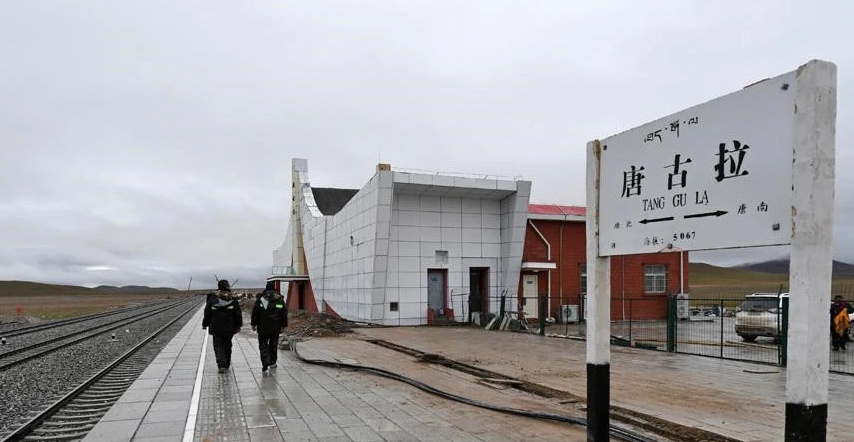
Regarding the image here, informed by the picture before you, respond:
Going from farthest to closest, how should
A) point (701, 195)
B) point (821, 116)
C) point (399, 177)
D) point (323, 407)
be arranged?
1. point (399, 177)
2. point (323, 407)
3. point (701, 195)
4. point (821, 116)

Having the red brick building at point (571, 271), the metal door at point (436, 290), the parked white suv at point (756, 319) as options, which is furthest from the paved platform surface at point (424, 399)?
the red brick building at point (571, 271)

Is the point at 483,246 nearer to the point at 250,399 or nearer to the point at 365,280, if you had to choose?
the point at 365,280

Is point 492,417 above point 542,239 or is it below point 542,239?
below

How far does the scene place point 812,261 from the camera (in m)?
3.83

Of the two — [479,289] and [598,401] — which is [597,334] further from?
[479,289]

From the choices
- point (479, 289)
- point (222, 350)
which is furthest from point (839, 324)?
point (222, 350)

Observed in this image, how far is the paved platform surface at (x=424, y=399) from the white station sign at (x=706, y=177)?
2712 millimetres

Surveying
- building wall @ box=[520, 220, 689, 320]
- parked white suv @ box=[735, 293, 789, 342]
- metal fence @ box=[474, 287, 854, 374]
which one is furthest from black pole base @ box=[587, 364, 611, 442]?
building wall @ box=[520, 220, 689, 320]

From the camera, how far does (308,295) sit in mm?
42406

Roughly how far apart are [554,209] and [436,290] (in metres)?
7.51

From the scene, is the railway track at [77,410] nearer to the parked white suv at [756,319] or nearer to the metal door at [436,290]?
the metal door at [436,290]

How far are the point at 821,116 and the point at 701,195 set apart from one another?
1.03m

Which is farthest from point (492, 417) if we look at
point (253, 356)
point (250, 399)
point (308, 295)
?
point (308, 295)

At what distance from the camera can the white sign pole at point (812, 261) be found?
12.6ft
